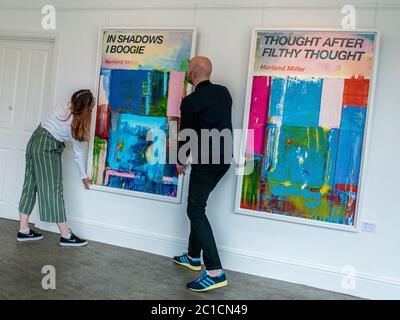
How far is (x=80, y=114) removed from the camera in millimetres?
3273

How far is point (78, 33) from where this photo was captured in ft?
12.2

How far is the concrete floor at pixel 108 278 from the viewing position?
254cm

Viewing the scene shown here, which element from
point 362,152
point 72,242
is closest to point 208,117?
point 362,152

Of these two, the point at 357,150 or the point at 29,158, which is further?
the point at 29,158

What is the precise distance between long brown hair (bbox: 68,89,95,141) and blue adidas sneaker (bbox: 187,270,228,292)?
1510 millimetres

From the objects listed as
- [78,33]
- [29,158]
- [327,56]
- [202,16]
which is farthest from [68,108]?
[327,56]

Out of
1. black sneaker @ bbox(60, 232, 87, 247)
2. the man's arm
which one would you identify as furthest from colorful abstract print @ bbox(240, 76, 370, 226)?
black sneaker @ bbox(60, 232, 87, 247)

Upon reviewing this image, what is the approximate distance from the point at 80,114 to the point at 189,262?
Answer: 1.52m

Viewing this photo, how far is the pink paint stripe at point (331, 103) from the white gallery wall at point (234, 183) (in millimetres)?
257

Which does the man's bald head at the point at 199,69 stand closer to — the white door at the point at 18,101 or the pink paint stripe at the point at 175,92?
the pink paint stripe at the point at 175,92

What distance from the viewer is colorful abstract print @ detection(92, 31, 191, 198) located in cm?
337
